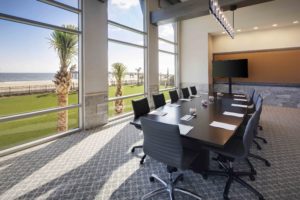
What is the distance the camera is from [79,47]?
4305 mm

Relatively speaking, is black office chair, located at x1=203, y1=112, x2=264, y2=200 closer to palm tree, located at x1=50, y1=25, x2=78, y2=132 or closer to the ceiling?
palm tree, located at x1=50, y1=25, x2=78, y2=132

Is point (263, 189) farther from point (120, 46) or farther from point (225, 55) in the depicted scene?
point (225, 55)

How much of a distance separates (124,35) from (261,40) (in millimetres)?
5380

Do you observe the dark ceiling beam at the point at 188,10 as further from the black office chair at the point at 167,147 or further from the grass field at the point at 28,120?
the black office chair at the point at 167,147

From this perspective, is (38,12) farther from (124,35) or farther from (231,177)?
(231,177)

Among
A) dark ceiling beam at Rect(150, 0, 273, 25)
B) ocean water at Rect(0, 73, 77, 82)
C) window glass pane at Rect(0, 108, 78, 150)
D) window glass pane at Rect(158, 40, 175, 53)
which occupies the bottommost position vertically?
window glass pane at Rect(0, 108, 78, 150)

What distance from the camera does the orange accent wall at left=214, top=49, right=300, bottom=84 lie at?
22.1ft

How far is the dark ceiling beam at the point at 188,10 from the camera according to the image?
182 inches

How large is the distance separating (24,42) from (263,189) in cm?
453

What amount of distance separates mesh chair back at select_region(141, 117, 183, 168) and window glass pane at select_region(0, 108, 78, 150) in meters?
2.84

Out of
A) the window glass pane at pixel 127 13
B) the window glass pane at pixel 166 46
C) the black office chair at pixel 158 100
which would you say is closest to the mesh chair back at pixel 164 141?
the black office chair at pixel 158 100

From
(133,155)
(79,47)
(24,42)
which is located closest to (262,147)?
(133,155)

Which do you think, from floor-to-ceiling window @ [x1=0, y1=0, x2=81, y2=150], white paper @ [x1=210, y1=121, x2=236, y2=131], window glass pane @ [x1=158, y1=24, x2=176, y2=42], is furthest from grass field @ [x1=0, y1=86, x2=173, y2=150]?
window glass pane @ [x1=158, y1=24, x2=176, y2=42]

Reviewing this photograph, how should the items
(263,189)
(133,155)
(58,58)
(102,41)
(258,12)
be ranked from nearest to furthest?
(263,189) < (133,155) < (58,58) < (102,41) < (258,12)
